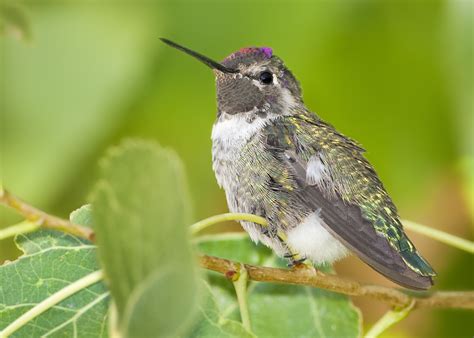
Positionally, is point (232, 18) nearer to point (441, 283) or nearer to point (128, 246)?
point (441, 283)

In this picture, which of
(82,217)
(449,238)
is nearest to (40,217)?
(82,217)

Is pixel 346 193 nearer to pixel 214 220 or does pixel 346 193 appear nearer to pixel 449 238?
pixel 449 238

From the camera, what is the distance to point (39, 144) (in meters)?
3.37

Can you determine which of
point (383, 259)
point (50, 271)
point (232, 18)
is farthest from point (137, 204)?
point (232, 18)

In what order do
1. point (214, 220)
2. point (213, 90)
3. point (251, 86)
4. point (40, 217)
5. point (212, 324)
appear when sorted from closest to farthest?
point (40, 217) → point (214, 220) → point (212, 324) → point (251, 86) → point (213, 90)

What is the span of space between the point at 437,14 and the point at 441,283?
44.9 inches

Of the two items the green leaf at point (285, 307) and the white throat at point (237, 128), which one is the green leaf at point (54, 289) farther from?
the white throat at point (237, 128)

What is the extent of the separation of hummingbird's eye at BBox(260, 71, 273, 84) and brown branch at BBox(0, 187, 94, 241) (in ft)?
4.68

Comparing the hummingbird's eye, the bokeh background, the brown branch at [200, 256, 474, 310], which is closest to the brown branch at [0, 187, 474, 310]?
the brown branch at [200, 256, 474, 310]

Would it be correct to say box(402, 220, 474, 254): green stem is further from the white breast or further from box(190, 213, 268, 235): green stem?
the white breast

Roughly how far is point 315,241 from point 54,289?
765mm

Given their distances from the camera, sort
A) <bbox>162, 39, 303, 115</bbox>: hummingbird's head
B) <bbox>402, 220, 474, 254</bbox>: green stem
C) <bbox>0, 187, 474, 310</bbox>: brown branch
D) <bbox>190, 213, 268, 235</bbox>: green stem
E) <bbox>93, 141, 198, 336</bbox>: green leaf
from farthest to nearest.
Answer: <bbox>162, 39, 303, 115</bbox>: hummingbird's head, <bbox>402, 220, 474, 254</bbox>: green stem, <bbox>0, 187, 474, 310</bbox>: brown branch, <bbox>190, 213, 268, 235</bbox>: green stem, <bbox>93, 141, 198, 336</bbox>: green leaf

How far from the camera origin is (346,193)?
2.47 meters

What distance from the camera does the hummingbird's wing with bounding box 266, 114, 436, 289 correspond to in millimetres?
2285
